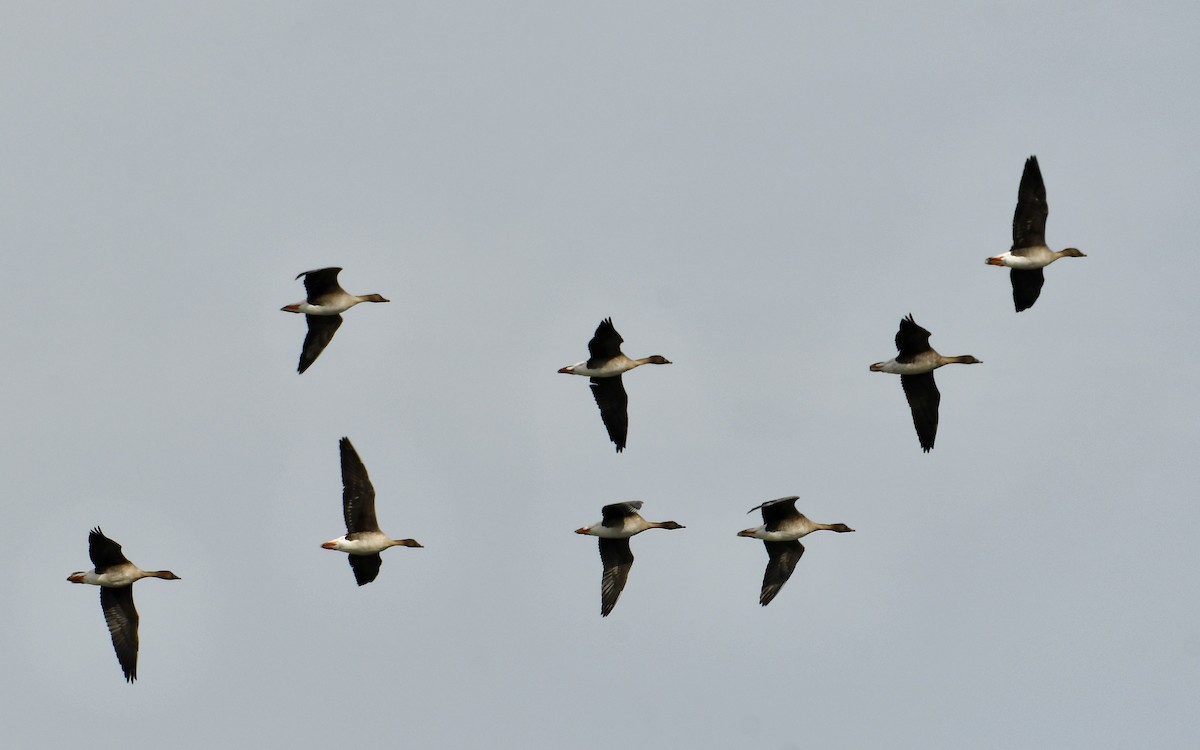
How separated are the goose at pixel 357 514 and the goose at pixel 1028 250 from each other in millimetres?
14371

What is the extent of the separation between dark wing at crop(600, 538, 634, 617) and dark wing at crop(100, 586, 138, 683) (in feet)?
33.2

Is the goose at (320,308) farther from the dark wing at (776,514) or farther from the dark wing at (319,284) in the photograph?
the dark wing at (776,514)

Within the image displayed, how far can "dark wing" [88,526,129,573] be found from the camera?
4409cm

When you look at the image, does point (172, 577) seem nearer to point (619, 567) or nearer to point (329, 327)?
point (329, 327)

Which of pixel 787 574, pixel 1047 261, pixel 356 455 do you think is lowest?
pixel 787 574

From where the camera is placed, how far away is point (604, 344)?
156 ft

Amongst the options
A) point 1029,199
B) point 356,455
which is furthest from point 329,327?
point 1029,199

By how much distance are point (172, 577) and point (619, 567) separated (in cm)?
974

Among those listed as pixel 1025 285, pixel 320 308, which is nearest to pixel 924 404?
pixel 1025 285

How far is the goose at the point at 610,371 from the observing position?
Result: 1865 inches

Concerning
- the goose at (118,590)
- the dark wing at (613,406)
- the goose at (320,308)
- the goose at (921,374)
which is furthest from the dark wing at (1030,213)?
the goose at (118,590)

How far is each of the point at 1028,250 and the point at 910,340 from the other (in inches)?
133

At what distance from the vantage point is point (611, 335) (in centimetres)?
4712

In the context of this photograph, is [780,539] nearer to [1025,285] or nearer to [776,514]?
[776,514]
